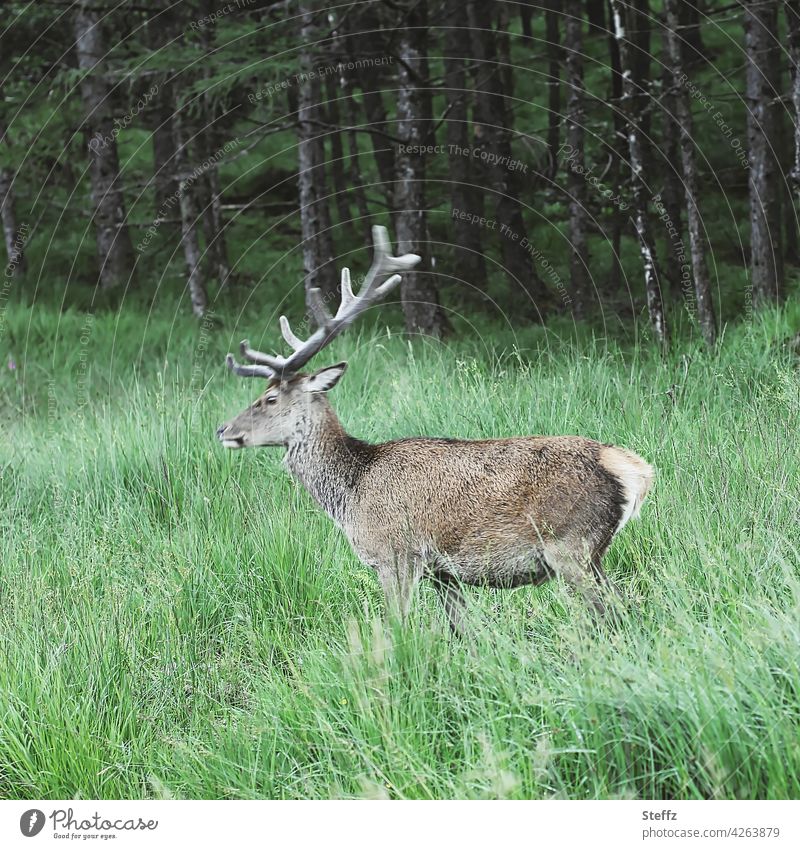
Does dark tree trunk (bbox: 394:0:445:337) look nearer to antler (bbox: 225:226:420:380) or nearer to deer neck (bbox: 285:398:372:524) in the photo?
antler (bbox: 225:226:420:380)

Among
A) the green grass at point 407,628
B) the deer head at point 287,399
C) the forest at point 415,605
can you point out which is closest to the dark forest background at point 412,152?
the forest at point 415,605

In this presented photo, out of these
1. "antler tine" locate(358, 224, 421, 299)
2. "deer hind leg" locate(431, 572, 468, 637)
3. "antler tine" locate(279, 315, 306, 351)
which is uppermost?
"antler tine" locate(358, 224, 421, 299)

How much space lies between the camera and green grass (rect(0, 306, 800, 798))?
10.9ft

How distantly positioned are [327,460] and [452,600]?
105 cm

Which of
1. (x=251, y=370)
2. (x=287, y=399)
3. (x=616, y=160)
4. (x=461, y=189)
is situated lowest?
(x=287, y=399)

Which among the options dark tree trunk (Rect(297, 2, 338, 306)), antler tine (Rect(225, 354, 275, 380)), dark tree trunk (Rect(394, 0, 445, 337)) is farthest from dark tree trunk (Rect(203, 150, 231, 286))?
antler tine (Rect(225, 354, 275, 380))

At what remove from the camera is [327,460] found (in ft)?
17.0

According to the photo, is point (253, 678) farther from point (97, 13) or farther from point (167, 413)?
point (97, 13)

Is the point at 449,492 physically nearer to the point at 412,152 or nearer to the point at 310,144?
the point at 412,152

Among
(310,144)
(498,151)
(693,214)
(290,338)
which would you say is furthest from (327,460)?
(498,151)

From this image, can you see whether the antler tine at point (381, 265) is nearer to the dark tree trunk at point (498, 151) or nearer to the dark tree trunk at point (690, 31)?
the dark tree trunk at point (498, 151)
